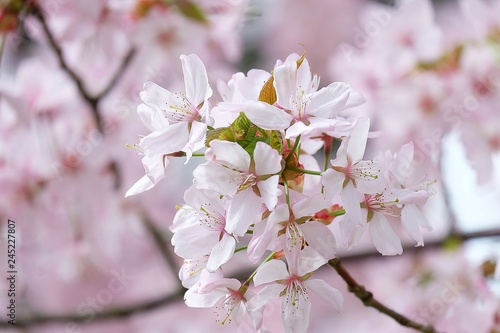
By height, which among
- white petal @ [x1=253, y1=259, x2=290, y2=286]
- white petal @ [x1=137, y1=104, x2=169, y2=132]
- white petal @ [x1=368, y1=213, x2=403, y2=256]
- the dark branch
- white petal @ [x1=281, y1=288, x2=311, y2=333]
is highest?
white petal @ [x1=137, y1=104, x2=169, y2=132]

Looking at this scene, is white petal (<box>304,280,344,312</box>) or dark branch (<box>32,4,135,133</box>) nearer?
white petal (<box>304,280,344,312</box>)

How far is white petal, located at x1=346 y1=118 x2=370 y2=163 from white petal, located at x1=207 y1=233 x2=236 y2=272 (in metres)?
0.12

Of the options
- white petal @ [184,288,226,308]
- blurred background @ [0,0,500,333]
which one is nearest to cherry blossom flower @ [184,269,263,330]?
white petal @ [184,288,226,308]

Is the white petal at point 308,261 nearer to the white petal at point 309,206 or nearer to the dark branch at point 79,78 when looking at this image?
the white petal at point 309,206

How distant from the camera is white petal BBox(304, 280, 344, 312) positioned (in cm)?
60

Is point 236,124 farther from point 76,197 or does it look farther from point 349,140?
point 76,197

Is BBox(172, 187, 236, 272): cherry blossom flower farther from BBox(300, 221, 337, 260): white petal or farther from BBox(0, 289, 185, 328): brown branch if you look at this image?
BBox(0, 289, 185, 328): brown branch

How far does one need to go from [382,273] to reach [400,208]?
4.06 feet

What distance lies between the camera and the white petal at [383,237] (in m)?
0.61

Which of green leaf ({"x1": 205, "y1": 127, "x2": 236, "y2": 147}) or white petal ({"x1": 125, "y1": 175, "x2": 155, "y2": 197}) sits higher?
green leaf ({"x1": 205, "y1": 127, "x2": 236, "y2": 147})

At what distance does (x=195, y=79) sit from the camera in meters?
0.63

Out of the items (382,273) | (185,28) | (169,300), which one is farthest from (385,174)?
(382,273)

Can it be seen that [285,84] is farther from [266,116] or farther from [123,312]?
[123,312]

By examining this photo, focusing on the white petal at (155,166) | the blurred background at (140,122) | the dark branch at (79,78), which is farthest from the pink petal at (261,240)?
the dark branch at (79,78)
